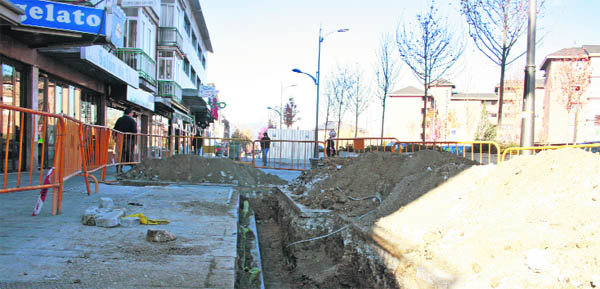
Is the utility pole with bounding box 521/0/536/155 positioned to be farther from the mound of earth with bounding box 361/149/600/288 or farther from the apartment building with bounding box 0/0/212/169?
the apartment building with bounding box 0/0/212/169

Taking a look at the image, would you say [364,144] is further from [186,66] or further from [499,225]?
[186,66]

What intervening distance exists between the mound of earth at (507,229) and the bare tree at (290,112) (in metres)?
55.7

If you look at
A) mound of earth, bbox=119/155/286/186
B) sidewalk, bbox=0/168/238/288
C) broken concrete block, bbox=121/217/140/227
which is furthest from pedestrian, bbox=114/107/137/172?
broken concrete block, bbox=121/217/140/227

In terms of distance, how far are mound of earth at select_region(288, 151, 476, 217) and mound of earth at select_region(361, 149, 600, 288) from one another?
494mm

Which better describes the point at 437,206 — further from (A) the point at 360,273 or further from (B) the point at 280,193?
(B) the point at 280,193

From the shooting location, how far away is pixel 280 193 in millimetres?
8898

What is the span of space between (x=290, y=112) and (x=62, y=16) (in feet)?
168

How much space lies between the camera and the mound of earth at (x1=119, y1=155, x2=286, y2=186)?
1013 centimetres

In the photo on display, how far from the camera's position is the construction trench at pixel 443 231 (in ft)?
8.45

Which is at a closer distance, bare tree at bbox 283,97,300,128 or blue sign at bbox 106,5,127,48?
blue sign at bbox 106,5,127,48

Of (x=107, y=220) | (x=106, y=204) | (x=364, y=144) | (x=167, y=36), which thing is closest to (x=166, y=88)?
(x=167, y=36)

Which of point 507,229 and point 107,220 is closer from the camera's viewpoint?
point 507,229

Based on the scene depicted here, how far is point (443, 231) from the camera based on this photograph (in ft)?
11.7

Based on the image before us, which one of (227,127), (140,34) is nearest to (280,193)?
(140,34)
